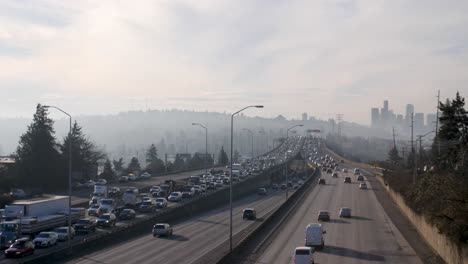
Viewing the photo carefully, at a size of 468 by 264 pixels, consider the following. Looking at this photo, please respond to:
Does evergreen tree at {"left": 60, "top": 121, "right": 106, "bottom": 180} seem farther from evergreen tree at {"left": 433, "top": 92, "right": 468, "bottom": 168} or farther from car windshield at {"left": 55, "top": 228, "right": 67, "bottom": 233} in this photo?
evergreen tree at {"left": 433, "top": 92, "right": 468, "bottom": 168}

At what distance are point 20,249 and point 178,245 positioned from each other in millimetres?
10668

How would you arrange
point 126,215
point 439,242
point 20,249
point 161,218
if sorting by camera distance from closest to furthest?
point 20,249 < point 439,242 < point 126,215 < point 161,218

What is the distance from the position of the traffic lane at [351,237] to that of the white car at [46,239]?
13.4 m

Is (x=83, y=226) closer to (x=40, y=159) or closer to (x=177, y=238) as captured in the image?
(x=177, y=238)

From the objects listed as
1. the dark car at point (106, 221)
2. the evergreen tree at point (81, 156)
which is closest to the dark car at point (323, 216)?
the dark car at point (106, 221)

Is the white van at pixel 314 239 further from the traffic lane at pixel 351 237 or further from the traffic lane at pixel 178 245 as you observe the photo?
the traffic lane at pixel 178 245

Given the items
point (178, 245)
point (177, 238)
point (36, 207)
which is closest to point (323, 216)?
point (177, 238)

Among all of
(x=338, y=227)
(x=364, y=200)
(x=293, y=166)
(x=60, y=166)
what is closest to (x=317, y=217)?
(x=338, y=227)

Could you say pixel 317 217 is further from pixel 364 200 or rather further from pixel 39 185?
pixel 39 185

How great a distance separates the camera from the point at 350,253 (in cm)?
3841

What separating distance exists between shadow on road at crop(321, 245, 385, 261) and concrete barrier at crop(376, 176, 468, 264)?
11.1ft

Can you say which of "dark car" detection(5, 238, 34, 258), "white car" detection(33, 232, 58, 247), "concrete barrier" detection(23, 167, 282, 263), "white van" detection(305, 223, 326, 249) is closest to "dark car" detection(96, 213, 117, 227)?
"concrete barrier" detection(23, 167, 282, 263)

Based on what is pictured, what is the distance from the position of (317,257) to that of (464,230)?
29.3 feet

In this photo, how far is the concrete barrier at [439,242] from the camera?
1200 inches
